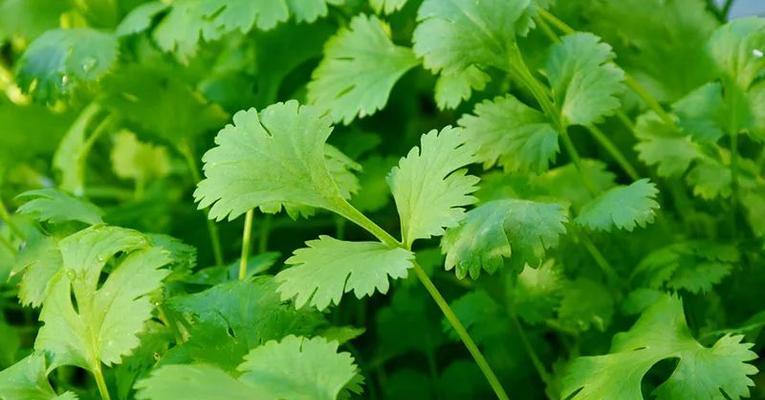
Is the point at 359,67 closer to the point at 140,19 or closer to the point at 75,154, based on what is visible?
the point at 140,19

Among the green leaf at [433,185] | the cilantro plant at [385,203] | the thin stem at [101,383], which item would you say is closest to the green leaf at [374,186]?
the cilantro plant at [385,203]

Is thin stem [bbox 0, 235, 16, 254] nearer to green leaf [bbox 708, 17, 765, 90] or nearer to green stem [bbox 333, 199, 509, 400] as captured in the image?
green stem [bbox 333, 199, 509, 400]

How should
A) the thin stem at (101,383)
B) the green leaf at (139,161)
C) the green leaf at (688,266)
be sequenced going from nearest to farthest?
1. the thin stem at (101,383)
2. the green leaf at (688,266)
3. the green leaf at (139,161)

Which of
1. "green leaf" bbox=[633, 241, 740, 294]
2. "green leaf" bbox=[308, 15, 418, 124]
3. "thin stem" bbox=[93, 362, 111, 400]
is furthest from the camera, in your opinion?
"green leaf" bbox=[308, 15, 418, 124]

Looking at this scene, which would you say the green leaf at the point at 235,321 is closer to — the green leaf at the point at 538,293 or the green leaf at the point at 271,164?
the green leaf at the point at 271,164

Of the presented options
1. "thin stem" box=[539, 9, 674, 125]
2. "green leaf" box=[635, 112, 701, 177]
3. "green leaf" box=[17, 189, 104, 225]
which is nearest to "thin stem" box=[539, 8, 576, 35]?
"thin stem" box=[539, 9, 674, 125]

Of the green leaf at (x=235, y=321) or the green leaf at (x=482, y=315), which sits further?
the green leaf at (x=482, y=315)

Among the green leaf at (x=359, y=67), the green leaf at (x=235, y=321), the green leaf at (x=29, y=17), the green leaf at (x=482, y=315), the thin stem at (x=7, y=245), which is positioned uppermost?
the green leaf at (x=29, y=17)

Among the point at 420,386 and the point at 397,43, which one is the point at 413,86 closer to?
the point at 397,43

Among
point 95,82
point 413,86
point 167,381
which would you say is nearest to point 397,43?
point 413,86
